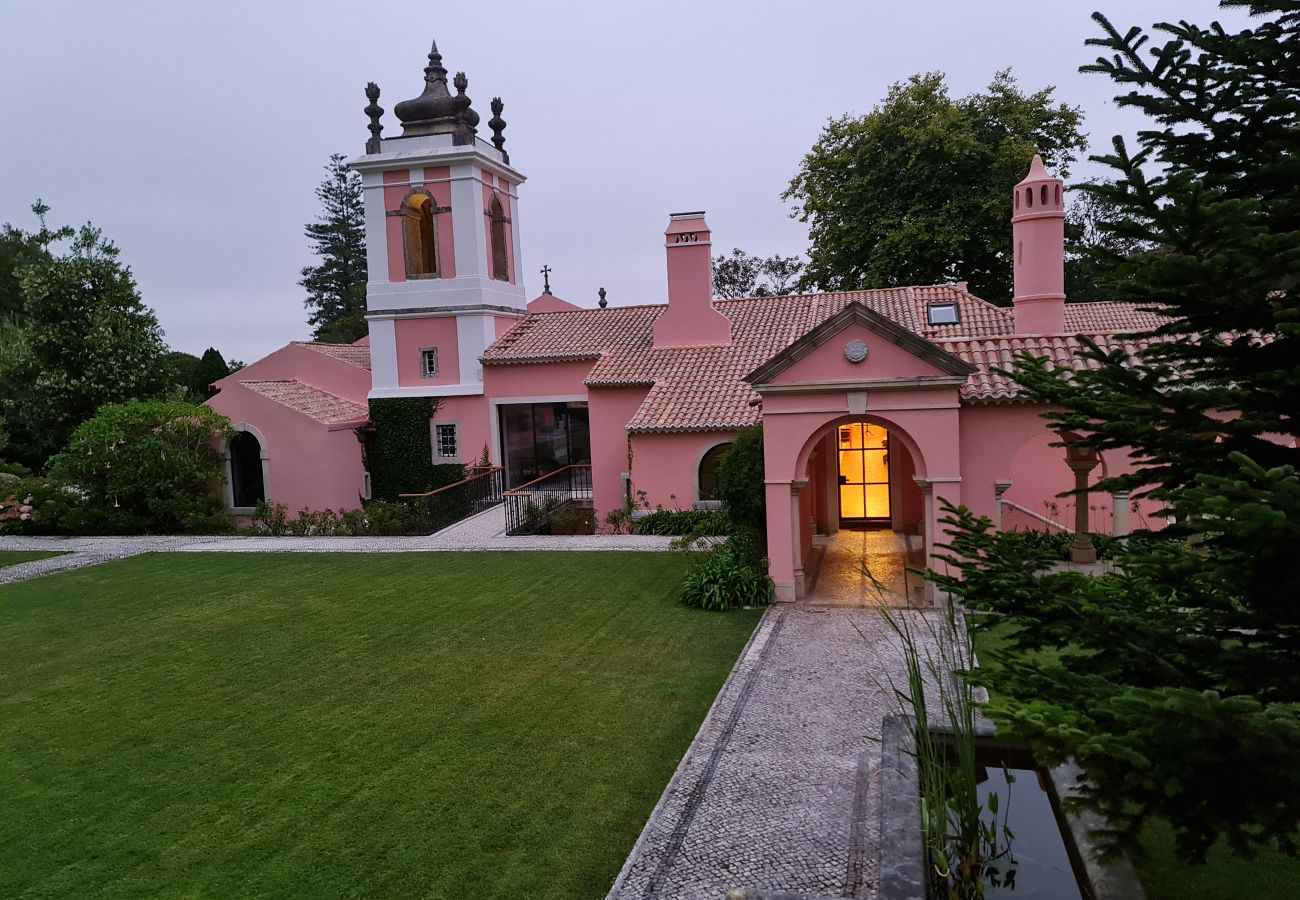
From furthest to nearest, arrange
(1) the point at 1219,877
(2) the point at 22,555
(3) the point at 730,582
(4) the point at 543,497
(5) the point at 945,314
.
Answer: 1. (4) the point at 543,497
2. (5) the point at 945,314
3. (2) the point at 22,555
4. (3) the point at 730,582
5. (1) the point at 1219,877

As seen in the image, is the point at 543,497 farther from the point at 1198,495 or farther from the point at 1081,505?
the point at 1198,495

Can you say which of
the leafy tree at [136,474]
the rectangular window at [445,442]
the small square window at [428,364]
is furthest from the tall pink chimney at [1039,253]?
the leafy tree at [136,474]

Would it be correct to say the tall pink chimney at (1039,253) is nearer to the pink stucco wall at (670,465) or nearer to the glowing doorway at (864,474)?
the glowing doorway at (864,474)

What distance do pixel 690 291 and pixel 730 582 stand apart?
10448mm

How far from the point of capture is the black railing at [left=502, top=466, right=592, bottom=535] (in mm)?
19750

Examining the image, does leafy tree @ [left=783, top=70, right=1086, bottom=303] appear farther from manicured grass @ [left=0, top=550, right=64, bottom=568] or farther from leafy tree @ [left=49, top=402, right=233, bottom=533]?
manicured grass @ [left=0, top=550, right=64, bottom=568]

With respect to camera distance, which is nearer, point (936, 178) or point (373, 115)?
point (373, 115)

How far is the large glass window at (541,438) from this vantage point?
78.6 ft

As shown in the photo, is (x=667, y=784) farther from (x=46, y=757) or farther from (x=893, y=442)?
(x=893, y=442)

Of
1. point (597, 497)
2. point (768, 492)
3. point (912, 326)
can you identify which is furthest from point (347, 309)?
point (768, 492)

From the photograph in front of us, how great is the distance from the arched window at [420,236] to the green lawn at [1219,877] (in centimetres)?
2165

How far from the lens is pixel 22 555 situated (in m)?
18.0

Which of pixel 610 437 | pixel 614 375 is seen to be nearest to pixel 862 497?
pixel 610 437

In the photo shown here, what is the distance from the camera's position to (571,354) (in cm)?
2264
